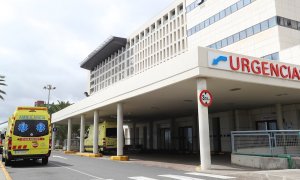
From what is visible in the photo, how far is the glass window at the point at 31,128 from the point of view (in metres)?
16.0

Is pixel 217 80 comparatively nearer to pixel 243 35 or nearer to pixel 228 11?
pixel 243 35

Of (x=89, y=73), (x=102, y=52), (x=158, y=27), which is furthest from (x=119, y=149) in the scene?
(x=89, y=73)

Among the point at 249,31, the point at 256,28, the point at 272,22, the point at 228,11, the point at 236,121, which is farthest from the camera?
the point at 228,11

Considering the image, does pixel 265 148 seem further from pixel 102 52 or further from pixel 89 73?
pixel 89 73

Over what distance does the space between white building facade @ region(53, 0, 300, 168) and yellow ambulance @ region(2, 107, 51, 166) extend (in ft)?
19.1

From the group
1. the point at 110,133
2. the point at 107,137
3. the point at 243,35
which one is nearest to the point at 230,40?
the point at 243,35

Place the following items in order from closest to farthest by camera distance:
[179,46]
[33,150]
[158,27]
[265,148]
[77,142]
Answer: [265,148] → [33,150] → [77,142] → [179,46] → [158,27]

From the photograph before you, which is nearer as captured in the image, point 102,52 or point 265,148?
point 265,148

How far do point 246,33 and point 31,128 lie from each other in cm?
2324

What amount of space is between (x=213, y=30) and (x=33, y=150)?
85.2ft

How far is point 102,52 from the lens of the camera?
3383 inches

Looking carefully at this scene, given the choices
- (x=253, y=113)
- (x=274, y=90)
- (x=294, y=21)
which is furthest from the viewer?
(x=294, y=21)

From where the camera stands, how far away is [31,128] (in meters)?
16.3

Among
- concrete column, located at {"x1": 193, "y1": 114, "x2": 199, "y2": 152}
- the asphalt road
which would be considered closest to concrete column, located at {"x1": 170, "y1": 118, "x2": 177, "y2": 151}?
concrete column, located at {"x1": 193, "y1": 114, "x2": 199, "y2": 152}
